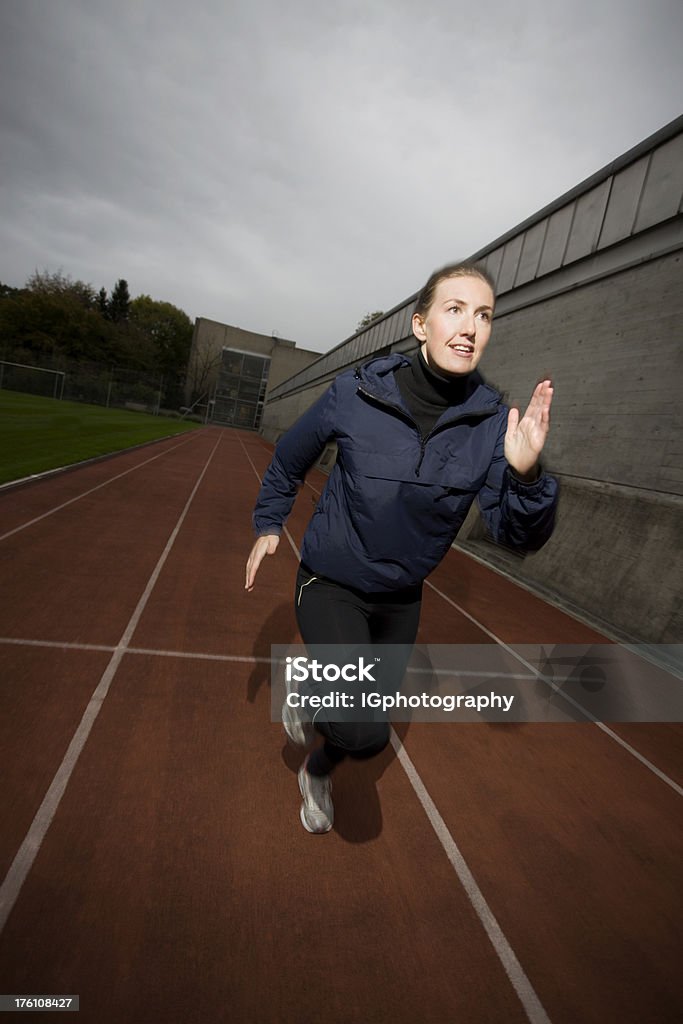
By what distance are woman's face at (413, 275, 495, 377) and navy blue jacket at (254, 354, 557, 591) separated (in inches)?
7.2

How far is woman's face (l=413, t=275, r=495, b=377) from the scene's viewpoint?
215 centimetres

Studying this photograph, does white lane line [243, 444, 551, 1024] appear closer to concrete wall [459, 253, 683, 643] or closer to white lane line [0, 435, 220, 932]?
white lane line [0, 435, 220, 932]

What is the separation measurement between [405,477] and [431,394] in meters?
0.43

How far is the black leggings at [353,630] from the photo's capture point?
6.72 ft

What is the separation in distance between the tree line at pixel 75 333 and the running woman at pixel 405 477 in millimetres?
52237

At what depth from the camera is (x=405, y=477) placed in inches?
83.3

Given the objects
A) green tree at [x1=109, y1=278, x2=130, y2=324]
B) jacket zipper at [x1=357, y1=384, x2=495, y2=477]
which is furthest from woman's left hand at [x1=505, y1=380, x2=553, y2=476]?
green tree at [x1=109, y1=278, x2=130, y2=324]

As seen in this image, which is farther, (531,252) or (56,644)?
(531,252)

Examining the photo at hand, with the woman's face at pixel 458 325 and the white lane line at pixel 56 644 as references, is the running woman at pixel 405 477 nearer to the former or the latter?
the woman's face at pixel 458 325

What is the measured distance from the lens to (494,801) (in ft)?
10.0

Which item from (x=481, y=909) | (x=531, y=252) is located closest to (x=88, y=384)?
(x=531, y=252)

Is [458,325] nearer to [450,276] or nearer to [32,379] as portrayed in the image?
[450,276]

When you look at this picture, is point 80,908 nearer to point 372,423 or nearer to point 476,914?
point 476,914

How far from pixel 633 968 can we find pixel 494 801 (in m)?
0.99
